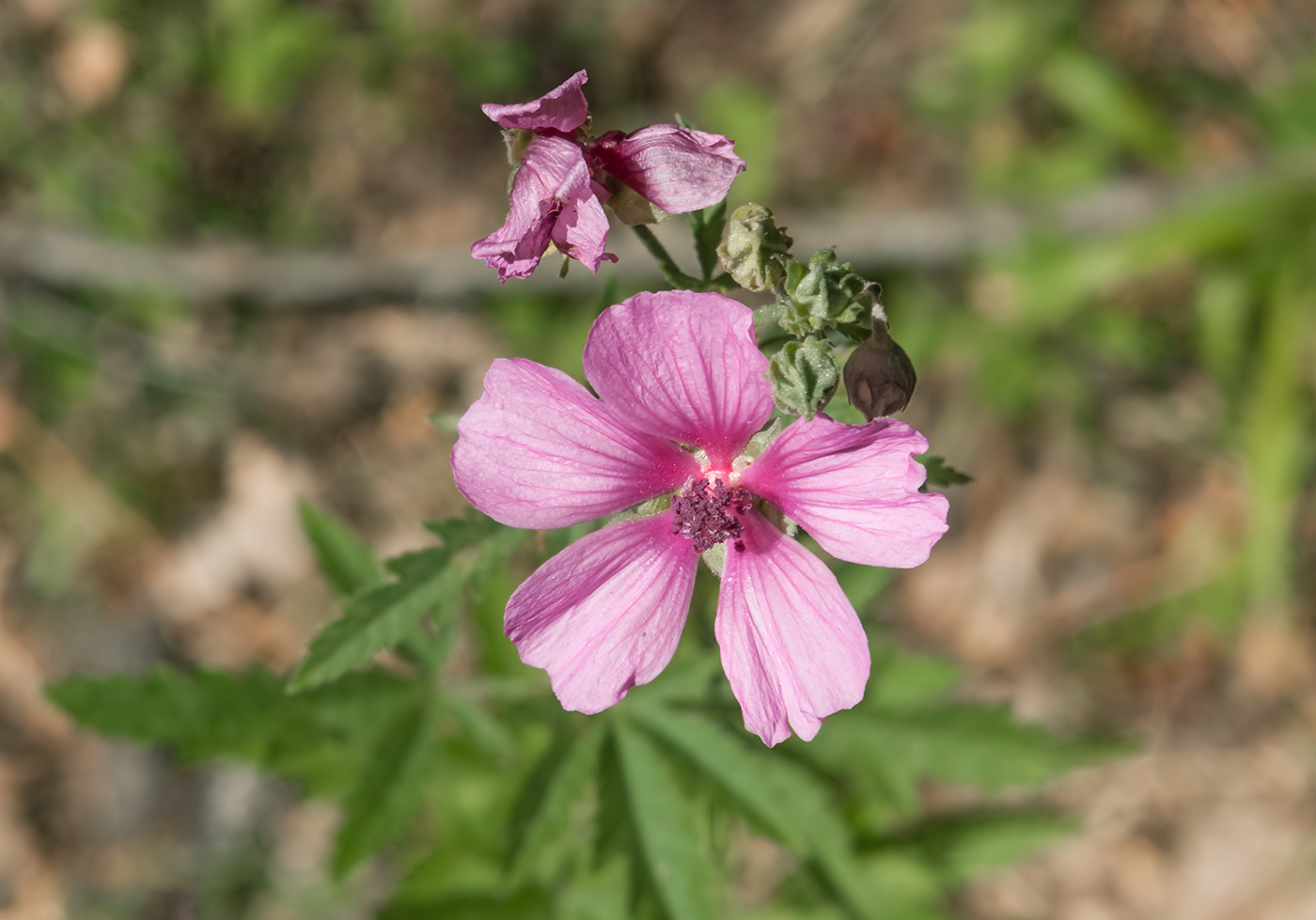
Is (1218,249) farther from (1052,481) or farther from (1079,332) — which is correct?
(1052,481)

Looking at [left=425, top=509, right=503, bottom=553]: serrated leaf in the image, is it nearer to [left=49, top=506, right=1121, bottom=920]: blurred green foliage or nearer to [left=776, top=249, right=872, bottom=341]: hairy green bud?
[left=49, top=506, right=1121, bottom=920]: blurred green foliage

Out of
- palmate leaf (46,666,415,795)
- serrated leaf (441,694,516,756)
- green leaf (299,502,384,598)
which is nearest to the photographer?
palmate leaf (46,666,415,795)

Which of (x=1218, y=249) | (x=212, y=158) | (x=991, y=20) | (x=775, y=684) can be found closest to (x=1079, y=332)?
(x=1218, y=249)

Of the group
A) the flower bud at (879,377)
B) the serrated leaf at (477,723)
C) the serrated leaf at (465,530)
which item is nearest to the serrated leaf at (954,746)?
the serrated leaf at (477,723)

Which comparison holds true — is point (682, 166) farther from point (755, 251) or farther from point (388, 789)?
point (388, 789)

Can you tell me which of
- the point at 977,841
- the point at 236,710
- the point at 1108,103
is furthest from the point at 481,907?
the point at 1108,103

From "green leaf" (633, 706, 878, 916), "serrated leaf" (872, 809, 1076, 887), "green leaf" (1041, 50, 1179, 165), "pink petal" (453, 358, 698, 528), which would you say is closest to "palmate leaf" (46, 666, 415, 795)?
"green leaf" (633, 706, 878, 916)

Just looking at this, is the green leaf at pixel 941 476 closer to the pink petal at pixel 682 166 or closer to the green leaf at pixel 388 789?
the pink petal at pixel 682 166
